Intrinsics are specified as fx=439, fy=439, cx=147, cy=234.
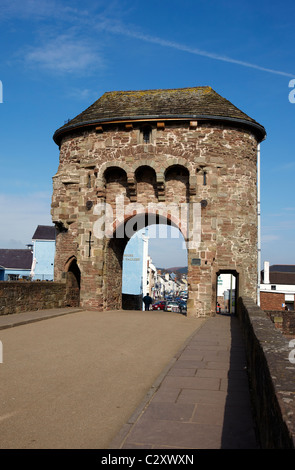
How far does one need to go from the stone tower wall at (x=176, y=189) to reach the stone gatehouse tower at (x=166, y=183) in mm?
37

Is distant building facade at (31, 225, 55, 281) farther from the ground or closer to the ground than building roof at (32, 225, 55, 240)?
closer to the ground

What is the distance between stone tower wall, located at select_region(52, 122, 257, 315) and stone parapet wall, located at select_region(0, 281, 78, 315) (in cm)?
78

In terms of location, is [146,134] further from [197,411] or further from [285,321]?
[197,411]

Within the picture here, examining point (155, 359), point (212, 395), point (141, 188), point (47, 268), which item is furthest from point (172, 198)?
point (47, 268)

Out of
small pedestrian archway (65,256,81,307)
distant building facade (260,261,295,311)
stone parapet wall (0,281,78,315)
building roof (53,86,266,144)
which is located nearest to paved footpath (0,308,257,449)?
stone parapet wall (0,281,78,315)

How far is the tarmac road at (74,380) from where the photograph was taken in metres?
3.82

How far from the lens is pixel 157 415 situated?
13.9ft

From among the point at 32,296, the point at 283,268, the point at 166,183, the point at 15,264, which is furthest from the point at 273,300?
the point at 15,264

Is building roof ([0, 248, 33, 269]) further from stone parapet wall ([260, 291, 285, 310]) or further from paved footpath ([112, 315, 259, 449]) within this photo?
paved footpath ([112, 315, 259, 449])

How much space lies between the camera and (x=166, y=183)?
54.9ft

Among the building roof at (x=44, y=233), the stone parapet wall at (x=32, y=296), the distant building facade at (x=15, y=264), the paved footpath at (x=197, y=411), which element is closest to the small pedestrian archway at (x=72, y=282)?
the stone parapet wall at (x=32, y=296)

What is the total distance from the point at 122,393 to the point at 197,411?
1.08m

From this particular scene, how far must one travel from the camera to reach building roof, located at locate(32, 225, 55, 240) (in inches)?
1932
